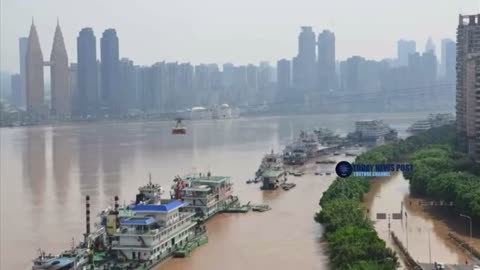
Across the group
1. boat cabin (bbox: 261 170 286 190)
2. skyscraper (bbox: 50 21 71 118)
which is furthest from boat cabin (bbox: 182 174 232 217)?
skyscraper (bbox: 50 21 71 118)

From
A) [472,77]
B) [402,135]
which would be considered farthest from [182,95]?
[472,77]

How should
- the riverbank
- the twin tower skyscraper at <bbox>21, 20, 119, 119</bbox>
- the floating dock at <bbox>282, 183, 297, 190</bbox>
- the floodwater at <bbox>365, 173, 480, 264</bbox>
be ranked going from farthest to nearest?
the twin tower skyscraper at <bbox>21, 20, 119, 119</bbox> → the floating dock at <bbox>282, 183, 297, 190</bbox> → the floodwater at <bbox>365, 173, 480, 264</bbox> → the riverbank

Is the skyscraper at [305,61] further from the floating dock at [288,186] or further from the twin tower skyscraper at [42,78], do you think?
the floating dock at [288,186]

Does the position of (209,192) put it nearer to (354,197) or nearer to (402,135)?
(354,197)

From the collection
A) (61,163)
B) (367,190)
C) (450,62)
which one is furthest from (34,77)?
(367,190)

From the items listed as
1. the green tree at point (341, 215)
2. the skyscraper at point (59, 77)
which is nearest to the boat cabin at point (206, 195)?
the green tree at point (341, 215)

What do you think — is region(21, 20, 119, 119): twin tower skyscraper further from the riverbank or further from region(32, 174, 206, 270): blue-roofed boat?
region(32, 174, 206, 270): blue-roofed boat
